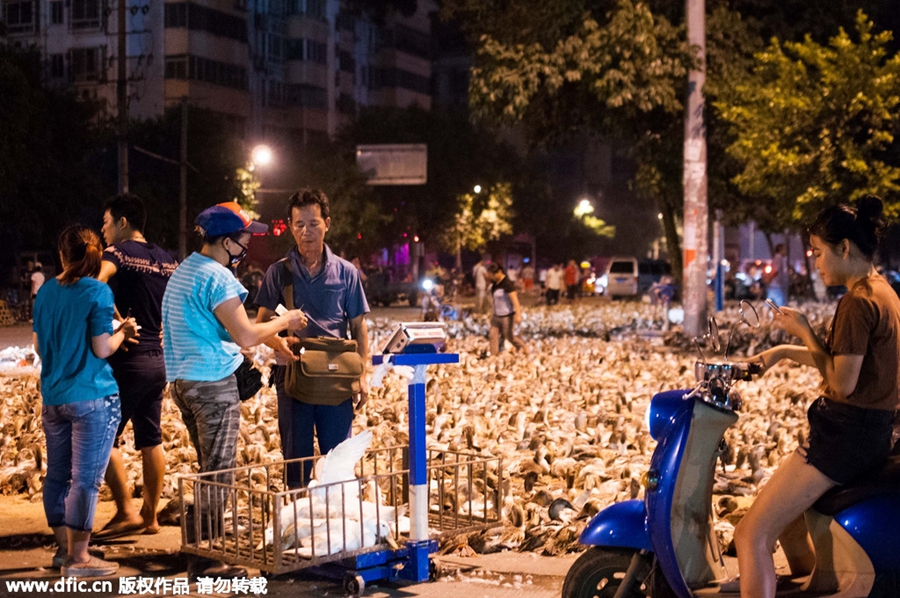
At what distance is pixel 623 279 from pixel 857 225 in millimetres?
51161

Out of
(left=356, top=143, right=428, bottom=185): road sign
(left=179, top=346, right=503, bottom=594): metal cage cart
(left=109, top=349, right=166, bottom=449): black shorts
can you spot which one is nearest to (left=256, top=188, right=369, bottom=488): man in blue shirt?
(left=179, top=346, right=503, bottom=594): metal cage cart

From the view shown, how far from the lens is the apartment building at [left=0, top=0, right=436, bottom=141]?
63.1m

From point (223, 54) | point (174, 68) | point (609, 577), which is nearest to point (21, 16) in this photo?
point (174, 68)

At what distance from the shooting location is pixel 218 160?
171ft

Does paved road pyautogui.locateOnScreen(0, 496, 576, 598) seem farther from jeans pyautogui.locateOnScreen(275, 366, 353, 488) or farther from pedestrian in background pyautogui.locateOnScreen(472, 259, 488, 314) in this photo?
pedestrian in background pyautogui.locateOnScreen(472, 259, 488, 314)

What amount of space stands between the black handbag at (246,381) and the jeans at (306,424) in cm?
11

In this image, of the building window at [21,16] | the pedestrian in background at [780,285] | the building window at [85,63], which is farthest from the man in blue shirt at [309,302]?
the building window at [21,16]

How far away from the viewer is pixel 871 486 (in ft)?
13.9

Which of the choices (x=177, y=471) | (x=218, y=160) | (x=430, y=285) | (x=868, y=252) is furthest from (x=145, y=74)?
(x=868, y=252)

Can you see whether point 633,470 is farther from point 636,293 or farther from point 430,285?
point 636,293

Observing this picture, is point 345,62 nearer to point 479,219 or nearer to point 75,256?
point 479,219

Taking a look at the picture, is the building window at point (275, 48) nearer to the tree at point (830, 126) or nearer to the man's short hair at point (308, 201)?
the tree at point (830, 126)

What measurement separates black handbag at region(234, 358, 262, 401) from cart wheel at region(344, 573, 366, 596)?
1062mm

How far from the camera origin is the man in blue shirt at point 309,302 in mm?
6172
